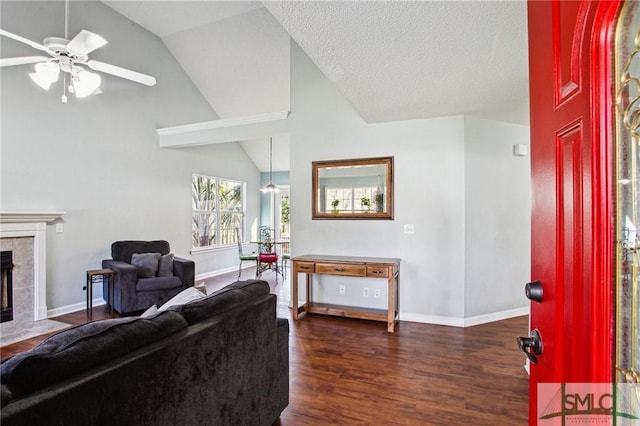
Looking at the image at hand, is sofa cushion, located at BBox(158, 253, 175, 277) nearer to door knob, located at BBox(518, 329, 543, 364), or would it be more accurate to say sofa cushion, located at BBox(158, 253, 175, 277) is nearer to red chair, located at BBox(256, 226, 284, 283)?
red chair, located at BBox(256, 226, 284, 283)

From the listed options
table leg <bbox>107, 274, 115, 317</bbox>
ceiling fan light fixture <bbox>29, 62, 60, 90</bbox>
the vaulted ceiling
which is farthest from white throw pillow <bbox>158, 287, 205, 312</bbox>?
table leg <bbox>107, 274, 115, 317</bbox>

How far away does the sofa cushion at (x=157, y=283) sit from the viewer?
3.97 m

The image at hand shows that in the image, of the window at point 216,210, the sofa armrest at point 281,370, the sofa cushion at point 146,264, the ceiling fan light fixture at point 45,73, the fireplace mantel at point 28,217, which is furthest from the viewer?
the window at point 216,210

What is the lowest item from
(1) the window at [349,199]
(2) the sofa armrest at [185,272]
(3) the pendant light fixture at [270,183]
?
(2) the sofa armrest at [185,272]

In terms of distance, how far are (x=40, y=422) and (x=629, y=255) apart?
1370mm

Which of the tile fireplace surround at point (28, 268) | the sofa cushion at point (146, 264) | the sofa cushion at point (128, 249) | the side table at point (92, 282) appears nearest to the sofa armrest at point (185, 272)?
the sofa cushion at point (146, 264)

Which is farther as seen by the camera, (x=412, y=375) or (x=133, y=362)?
(x=412, y=375)

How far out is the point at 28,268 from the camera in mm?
3672

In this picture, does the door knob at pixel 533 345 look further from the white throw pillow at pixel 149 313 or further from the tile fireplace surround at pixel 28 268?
the tile fireplace surround at pixel 28 268

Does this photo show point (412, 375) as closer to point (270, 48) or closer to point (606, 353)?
point (606, 353)

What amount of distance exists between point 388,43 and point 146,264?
12.8 ft

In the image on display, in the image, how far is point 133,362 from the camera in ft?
3.49

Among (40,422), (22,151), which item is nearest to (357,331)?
(40,422)

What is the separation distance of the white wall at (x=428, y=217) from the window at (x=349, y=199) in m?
0.18
